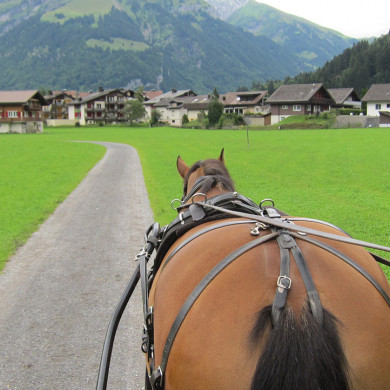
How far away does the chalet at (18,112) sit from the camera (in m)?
85.4

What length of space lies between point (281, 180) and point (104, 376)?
19.1 metres

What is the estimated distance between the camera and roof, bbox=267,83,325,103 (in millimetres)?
89562

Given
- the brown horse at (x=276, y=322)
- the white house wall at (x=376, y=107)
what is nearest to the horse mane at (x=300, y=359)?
the brown horse at (x=276, y=322)

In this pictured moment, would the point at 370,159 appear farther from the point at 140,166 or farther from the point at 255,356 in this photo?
the point at 255,356

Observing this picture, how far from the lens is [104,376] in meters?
3.02

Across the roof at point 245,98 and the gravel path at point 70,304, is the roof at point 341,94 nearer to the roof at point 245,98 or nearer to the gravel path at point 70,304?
the roof at point 245,98

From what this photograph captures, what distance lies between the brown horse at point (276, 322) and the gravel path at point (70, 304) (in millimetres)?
2522

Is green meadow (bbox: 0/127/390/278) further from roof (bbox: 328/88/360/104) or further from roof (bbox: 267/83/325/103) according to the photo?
roof (bbox: 328/88/360/104)

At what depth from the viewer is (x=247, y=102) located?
113750 mm

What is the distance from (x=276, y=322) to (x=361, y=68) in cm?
13842

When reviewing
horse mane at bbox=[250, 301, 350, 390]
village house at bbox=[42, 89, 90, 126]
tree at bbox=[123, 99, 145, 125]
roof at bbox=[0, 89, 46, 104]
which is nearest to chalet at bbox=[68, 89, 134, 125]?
village house at bbox=[42, 89, 90, 126]

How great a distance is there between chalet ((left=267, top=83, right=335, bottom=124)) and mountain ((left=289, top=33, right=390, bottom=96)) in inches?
1246

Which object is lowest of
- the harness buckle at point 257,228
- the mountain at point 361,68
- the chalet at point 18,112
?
the harness buckle at point 257,228

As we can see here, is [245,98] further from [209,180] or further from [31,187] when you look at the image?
[209,180]
